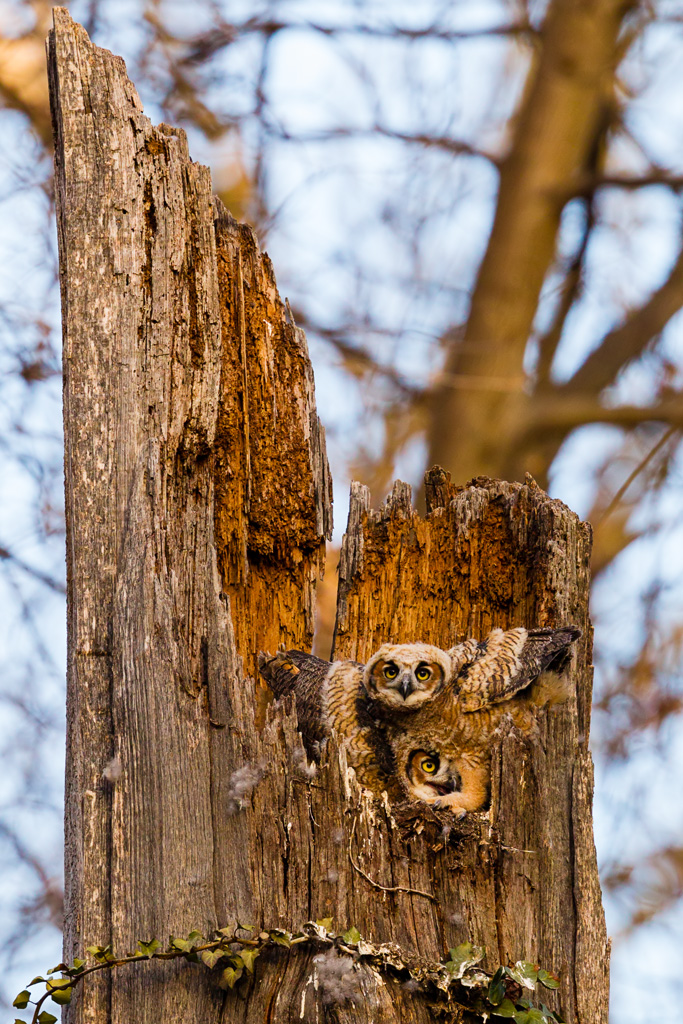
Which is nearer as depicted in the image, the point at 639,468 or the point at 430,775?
the point at 430,775

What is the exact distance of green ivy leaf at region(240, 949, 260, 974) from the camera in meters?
1.89

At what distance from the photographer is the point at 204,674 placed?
219cm

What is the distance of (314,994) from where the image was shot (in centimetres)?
191

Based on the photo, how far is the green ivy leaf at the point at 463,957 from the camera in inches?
78.0

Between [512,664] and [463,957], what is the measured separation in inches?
29.0

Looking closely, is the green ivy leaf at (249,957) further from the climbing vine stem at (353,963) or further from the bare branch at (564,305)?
the bare branch at (564,305)

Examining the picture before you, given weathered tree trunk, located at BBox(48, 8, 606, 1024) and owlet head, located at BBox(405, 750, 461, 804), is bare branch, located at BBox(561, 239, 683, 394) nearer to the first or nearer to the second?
weathered tree trunk, located at BBox(48, 8, 606, 1024)

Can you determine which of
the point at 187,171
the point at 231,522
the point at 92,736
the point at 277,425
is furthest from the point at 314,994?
the point at 187,171

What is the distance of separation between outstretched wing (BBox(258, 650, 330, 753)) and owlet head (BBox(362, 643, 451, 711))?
15cm

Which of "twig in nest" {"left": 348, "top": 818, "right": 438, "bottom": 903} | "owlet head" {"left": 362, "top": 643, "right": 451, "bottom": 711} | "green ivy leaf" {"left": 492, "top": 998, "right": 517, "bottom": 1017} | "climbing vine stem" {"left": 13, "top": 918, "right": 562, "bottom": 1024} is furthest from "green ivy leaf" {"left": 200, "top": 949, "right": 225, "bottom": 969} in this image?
"owlet head" {"left": 362, "top": 643, "right": 451, "bottom": 711}

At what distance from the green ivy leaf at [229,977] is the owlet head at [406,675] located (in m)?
0.82

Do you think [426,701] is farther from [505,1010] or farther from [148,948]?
[148,948]

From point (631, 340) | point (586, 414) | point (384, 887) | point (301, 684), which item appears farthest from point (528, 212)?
point (384, 887)

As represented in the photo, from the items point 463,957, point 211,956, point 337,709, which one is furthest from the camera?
point 337,709
